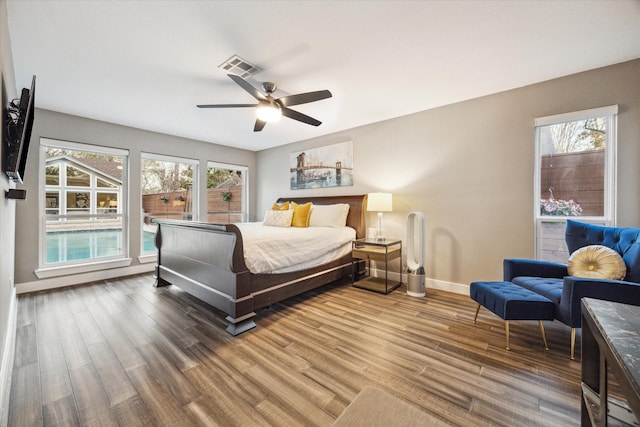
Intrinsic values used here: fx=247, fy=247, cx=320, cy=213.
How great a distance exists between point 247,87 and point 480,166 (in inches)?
115

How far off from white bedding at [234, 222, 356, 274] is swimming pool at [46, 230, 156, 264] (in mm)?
2767

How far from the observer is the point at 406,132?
3.75 meters

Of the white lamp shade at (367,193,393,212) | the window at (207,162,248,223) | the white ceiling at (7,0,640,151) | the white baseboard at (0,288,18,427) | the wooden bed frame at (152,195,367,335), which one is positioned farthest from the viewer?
the window at (207,162,248,223)

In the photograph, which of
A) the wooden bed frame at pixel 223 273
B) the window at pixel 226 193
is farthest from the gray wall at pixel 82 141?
the wooden bed frame at pixel 223 273

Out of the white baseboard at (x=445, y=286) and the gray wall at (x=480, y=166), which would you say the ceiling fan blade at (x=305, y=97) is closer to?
the gray wall at (x=480, y=166)

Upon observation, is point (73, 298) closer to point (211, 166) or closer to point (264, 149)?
point (211, 166)

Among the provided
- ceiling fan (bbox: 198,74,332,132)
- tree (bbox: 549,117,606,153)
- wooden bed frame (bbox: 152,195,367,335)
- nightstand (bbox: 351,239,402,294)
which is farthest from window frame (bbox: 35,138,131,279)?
tree (bbox: 549,117,606,153)

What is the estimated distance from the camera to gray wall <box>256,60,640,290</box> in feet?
7.85

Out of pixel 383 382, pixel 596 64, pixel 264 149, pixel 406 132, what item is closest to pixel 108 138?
pixel 264 149

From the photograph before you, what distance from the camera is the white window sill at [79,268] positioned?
136 inches

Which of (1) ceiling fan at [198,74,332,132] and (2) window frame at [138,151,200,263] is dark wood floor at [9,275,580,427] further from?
(1) ceiling fan at [198,74,332,132]

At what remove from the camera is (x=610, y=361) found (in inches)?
29.5

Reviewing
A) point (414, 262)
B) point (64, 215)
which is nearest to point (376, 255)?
point (414, 262)

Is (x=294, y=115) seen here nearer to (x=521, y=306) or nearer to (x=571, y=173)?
(x=521, y=306)
